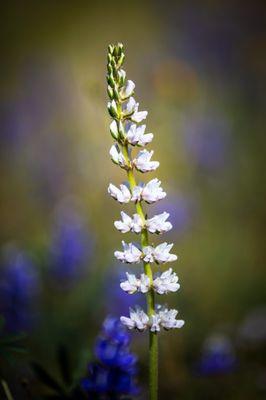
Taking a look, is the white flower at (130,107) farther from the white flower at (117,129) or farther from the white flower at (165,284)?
the white flower at (165,284)

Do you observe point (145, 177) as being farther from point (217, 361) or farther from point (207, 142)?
point (217, 361)

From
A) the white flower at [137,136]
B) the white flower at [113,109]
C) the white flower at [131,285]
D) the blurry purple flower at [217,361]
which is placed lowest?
the blurry purple flower at [217,361]

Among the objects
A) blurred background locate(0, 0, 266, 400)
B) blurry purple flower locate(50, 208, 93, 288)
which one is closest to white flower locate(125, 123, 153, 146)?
blurred background locate(0, 0, 266, 400)

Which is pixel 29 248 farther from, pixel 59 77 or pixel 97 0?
pixel 97 0

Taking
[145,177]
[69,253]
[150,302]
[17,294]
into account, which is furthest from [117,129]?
[145,177]

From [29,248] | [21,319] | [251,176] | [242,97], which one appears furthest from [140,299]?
[242,97]

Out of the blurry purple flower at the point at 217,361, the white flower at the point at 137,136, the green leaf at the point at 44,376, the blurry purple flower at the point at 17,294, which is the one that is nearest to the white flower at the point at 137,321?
the white flower at the point at 137,136

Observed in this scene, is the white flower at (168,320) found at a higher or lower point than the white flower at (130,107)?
lower
